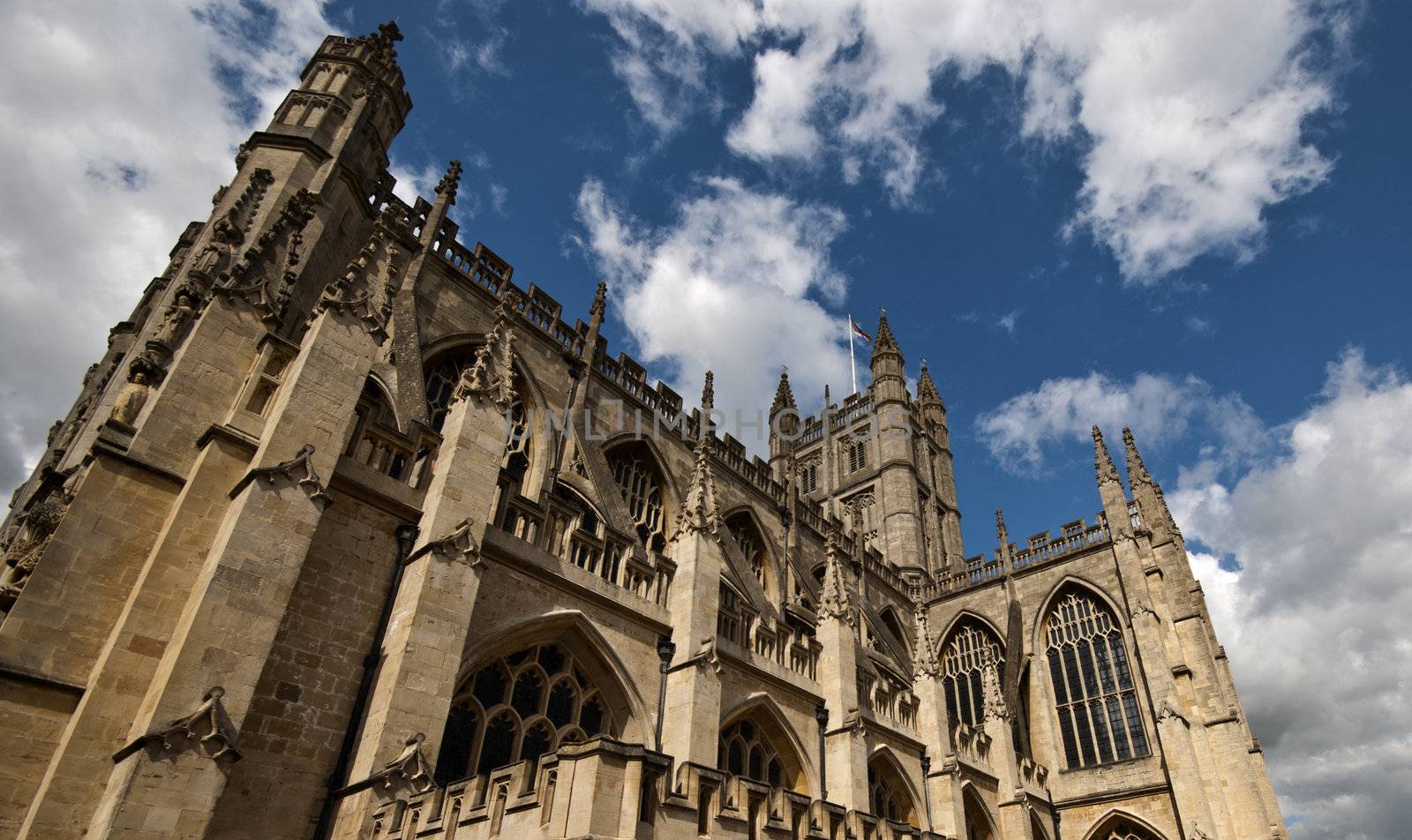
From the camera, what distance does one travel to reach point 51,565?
25.3 ft

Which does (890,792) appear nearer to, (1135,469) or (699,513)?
(699,513)

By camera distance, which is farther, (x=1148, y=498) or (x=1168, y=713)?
(x=1148, y=498)

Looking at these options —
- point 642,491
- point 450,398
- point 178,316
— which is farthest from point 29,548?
point 642,491

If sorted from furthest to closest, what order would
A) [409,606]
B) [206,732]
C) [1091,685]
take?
1. [1091,685]
2. [409,606]
3. [206,732]

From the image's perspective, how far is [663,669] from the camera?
12.0 meters

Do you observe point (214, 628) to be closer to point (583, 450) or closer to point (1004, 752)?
point (583, 450)

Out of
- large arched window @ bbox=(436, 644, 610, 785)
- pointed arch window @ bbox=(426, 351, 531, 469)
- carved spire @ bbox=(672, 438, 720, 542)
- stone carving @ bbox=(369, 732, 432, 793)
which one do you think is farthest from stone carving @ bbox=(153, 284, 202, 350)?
carved spire @ bbox=(672, 438, 720, 542)

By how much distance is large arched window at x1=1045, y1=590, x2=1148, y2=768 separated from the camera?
23438 mm

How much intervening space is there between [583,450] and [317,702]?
9.00 meters

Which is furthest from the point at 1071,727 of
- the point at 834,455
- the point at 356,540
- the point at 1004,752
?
the point at 356,540

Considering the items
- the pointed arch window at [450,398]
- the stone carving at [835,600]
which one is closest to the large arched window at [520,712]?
the pointed arch window at [450,398]

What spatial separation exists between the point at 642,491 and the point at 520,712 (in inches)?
392

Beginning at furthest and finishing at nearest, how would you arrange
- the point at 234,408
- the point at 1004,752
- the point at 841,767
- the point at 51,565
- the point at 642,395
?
the point at 642,395 → the point at 1004,752 → the point at 841,767 → the point at 234,408 → the point at 51,565

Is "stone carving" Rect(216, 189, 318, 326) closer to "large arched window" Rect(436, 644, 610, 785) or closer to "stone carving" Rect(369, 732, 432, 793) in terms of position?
"large arched window" Rect(436, 644, 610, 785)
